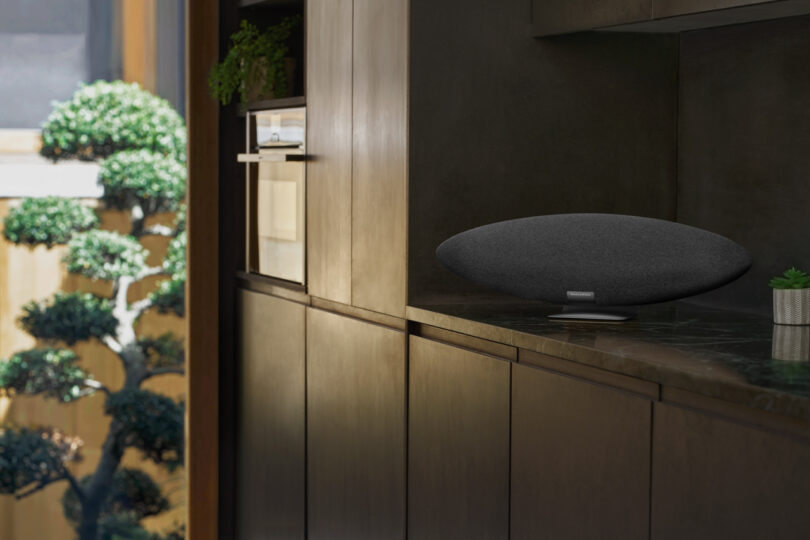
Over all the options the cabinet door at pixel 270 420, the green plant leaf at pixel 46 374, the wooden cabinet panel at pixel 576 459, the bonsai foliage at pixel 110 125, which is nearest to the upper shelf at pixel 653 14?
the wooden cabinet panel at pixel 576 459

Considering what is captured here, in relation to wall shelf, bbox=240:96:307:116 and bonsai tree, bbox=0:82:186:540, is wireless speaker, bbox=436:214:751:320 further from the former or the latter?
bonsai tree, bbox=0:82:186:540

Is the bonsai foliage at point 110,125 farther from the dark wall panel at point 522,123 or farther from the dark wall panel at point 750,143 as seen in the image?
the dark wall panel at point 750,143

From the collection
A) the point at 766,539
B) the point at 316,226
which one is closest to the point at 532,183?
the point at 316,226

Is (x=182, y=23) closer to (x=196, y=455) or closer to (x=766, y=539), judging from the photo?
(x=196, y=455)

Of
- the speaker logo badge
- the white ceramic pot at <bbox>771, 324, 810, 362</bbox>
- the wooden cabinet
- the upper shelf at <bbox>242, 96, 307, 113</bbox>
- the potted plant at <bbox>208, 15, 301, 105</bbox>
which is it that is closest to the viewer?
the white ceramic pot at <bbox>771, 324, 810, 362</bbox>

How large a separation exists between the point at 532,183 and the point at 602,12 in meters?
0.39

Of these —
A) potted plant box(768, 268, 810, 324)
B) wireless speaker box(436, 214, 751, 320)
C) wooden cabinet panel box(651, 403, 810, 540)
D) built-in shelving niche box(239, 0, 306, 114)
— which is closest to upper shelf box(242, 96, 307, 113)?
built-in shelving niche box(239, 0, 306, 114)

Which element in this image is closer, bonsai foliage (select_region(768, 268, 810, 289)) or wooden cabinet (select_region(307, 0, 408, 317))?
bonsai foliage (select_region(768, 268, 810, 289))

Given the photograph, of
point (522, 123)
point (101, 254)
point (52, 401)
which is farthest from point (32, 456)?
point (522, 123)

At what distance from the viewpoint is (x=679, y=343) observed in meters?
1.64

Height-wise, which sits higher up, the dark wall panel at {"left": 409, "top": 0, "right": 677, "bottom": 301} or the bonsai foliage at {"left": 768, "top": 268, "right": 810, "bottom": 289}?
the dark wall panel at {"left": 409, "top": 0, "right": 677, "bottom": 301}

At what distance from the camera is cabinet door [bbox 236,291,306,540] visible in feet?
9.48

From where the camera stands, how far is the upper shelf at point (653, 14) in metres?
1.80

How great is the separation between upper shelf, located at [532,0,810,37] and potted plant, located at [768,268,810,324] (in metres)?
0.44
